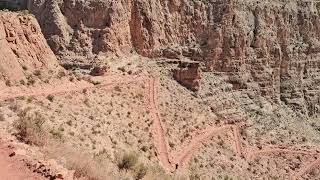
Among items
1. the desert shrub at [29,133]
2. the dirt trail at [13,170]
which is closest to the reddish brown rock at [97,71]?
the desert shrub at [29,133]

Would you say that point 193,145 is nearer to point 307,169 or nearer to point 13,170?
point 307,169

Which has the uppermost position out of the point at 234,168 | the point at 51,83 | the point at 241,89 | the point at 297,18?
the point at 297,18

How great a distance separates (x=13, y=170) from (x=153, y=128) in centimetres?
1876

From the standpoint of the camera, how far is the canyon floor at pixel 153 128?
16938 mm

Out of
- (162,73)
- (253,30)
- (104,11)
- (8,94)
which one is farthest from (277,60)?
(8,94)

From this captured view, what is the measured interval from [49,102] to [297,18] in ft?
99.5

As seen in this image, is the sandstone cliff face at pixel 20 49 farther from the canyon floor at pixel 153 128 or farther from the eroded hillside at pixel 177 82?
the canyon floor at pixel 153 128

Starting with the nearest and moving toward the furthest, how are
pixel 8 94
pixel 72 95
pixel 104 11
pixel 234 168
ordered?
pixel 8 94
pixel 72 95
pixel 234 168
pixel 104 11

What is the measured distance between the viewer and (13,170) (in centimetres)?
1315

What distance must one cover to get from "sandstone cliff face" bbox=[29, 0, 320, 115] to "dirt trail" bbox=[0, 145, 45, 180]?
21158 millimetres

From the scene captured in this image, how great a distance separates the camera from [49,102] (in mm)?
25609

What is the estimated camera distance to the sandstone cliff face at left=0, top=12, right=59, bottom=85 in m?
27.0

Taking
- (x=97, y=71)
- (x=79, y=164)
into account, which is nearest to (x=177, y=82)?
(x=97, y=71)

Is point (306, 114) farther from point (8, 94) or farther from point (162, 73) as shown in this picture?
point (8, 94)
